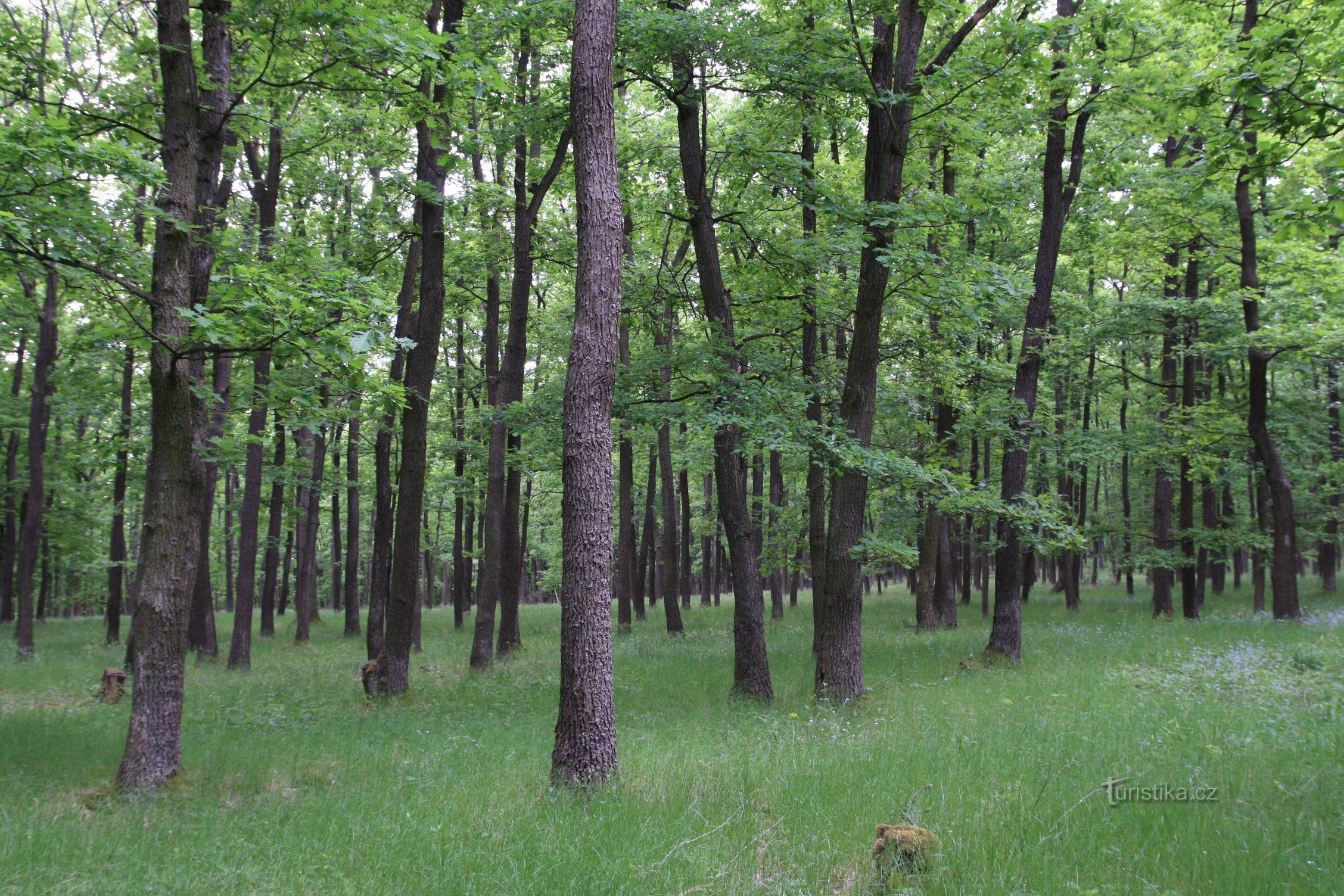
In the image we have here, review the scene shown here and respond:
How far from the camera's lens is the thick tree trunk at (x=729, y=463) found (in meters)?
10.9

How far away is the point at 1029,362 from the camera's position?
13984 millimetres

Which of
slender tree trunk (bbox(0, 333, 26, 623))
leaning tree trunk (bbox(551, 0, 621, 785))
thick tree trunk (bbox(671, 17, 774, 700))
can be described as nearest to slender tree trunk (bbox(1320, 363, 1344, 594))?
thick tree trunk (bbox(671, 17, 774, 700))

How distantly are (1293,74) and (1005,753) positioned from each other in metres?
6.32

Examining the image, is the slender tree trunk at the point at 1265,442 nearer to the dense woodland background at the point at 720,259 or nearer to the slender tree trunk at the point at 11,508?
the dense woodland background at the point at 720,259

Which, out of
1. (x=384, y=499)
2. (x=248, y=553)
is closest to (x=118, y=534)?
(x=248, y=553)

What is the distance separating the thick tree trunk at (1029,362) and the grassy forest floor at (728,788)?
1175 millimetres

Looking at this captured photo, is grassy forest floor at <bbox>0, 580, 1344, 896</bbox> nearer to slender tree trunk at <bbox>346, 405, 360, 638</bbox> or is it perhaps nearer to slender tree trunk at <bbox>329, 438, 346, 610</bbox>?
slender tree trunk at <bbox>346, 405, 360, 638</bbox>

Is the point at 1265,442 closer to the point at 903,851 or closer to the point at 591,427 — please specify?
the point at 903,851

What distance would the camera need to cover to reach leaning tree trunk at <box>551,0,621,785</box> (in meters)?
5.93

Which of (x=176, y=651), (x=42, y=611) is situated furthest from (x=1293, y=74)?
(x=42, y=611)

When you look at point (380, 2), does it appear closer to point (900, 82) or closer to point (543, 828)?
point (900, 82)

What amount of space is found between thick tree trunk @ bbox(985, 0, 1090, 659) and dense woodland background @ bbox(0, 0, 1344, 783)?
82 mm

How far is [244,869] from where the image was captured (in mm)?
4578

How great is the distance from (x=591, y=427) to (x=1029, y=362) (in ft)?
36.1
